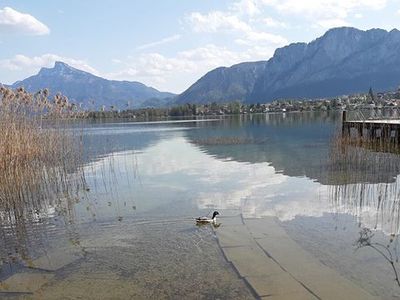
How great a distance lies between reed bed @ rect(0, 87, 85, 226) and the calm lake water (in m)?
0.57

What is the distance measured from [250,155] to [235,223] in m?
16.8

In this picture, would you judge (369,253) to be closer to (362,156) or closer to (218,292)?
(218,292)

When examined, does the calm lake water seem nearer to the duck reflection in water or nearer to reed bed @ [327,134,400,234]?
reed bed @ [327,134,400,234]

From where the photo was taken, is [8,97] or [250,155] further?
[250,155]

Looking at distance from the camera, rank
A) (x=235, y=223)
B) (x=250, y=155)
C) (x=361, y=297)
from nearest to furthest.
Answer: (x=361, y=297), (x=235, y=223), (x=250, y=155)

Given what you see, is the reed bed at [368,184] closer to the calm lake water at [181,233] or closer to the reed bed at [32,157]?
the calm lake water at [181,233]

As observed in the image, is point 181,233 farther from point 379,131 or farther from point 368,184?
point 379,131

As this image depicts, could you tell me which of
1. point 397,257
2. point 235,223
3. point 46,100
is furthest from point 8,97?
point 397,257

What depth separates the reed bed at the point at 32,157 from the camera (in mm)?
14961

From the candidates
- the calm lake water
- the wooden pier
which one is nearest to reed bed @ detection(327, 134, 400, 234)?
the calm lake water

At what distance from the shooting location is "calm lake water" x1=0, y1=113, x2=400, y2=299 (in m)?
8.07

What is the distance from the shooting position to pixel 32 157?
20500 mm

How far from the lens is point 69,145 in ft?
85.5

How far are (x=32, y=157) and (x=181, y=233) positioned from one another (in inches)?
471
